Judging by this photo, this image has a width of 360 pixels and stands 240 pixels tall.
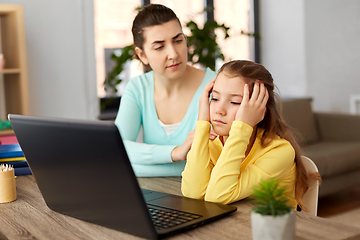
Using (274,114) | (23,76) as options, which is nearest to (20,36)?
(23,76)

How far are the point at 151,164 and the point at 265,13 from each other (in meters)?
3.52

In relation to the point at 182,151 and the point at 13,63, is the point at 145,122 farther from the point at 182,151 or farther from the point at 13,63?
the point at 13,63

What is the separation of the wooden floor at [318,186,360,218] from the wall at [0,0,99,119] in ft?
6.40

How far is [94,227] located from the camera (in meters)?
0.82

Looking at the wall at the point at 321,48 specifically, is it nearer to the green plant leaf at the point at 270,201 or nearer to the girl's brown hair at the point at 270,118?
the girl's brown hair at the point at 270,118

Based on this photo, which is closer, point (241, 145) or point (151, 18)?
point (241, 145)

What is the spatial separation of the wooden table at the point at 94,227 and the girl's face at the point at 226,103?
0.71 feet

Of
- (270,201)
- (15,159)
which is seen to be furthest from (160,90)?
(270,201)

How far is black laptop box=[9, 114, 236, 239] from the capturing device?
688 millimetres

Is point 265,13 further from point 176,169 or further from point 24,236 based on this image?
point 24,236

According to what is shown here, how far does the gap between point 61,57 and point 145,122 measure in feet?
6.19

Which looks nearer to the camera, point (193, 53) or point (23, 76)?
point (23, 76)

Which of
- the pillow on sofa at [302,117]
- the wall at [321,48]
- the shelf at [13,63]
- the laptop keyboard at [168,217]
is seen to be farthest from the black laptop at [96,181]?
the wall at [321,48]

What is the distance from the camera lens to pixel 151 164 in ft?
4.48
